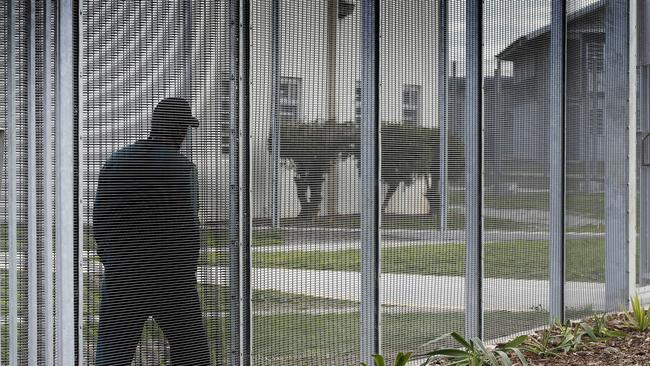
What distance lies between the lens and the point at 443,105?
20.1 ft

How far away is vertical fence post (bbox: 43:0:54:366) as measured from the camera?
4516 millimetres

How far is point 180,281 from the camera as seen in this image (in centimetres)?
495

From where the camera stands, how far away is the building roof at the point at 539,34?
6594mm

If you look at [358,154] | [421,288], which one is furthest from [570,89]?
[358,154]

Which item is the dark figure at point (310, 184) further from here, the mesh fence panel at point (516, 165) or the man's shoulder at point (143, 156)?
the mesh fence panel at point (516, 165)

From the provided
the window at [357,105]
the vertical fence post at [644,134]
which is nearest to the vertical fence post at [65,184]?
→ the window at [357,105]

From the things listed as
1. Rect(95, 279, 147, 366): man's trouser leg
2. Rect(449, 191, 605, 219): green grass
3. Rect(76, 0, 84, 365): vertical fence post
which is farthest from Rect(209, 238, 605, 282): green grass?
Rect(76, 0, 84, 365): vertical fence post

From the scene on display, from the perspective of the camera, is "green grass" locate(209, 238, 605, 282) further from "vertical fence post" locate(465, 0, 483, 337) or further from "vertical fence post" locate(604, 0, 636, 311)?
"vertical fence post" locate(604, 0, 636, 311)

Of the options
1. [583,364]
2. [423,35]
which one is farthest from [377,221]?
[583,364]

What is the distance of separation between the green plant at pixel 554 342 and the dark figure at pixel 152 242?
2.47 m

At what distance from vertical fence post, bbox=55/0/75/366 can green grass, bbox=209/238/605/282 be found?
866 mm

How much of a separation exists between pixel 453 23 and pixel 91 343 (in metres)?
3.32

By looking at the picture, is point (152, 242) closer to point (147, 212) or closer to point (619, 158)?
point (147, 212)

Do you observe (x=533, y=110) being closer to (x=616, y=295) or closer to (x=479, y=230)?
(x=479, y=230)
